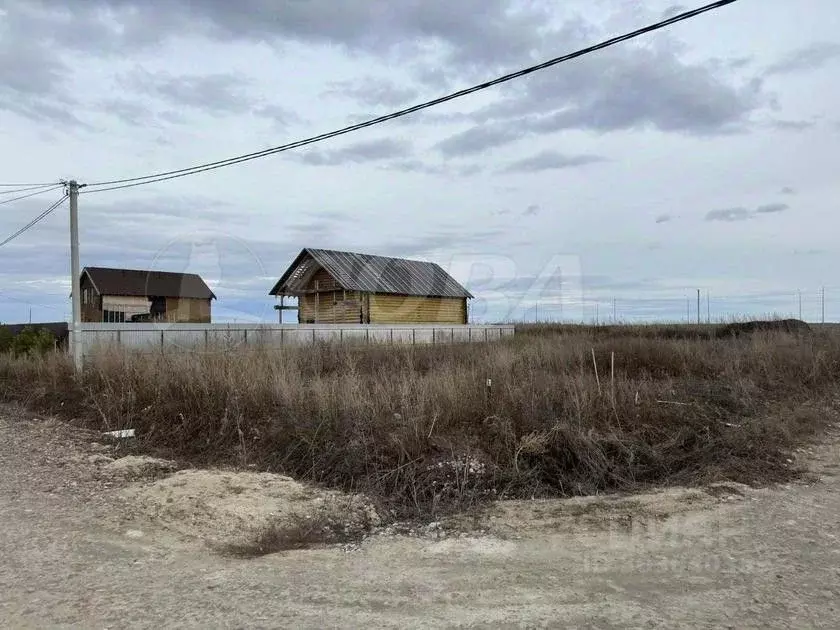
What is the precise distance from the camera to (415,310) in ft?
132

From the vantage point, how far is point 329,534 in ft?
18.0

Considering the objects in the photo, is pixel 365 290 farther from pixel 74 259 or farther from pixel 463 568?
pixel 463 568

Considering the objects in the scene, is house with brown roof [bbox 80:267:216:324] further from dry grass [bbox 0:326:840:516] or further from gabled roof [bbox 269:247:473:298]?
dry grass [bbox 0:326:840:516]

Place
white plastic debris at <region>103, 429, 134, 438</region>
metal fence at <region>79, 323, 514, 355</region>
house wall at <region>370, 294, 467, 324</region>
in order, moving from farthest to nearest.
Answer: house wall at <region>370, 294, 467, 324</region> → metal fence at <region>79, 323, 514, 355</region> → white plastic debris at <region>103, 429, 134, 438</region>

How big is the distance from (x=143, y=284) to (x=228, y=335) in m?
31.6

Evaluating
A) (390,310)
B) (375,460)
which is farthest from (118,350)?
(390,310)

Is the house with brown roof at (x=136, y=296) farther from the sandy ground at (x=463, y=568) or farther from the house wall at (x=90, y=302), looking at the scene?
the sandy ground at (x=463, y=568)

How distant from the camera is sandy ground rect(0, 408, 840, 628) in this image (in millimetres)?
3715

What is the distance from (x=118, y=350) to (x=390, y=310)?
24.1m

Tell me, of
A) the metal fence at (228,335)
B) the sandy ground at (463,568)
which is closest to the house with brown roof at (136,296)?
the metal fence at (228,335)

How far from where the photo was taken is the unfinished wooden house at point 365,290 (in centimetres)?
3681

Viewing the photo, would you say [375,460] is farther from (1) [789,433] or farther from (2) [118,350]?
(2) [118,350]

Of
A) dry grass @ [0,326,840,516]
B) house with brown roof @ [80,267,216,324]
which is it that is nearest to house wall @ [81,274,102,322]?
→ house with brown roof @ [80,267,216,324]

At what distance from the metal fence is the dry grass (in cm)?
582
